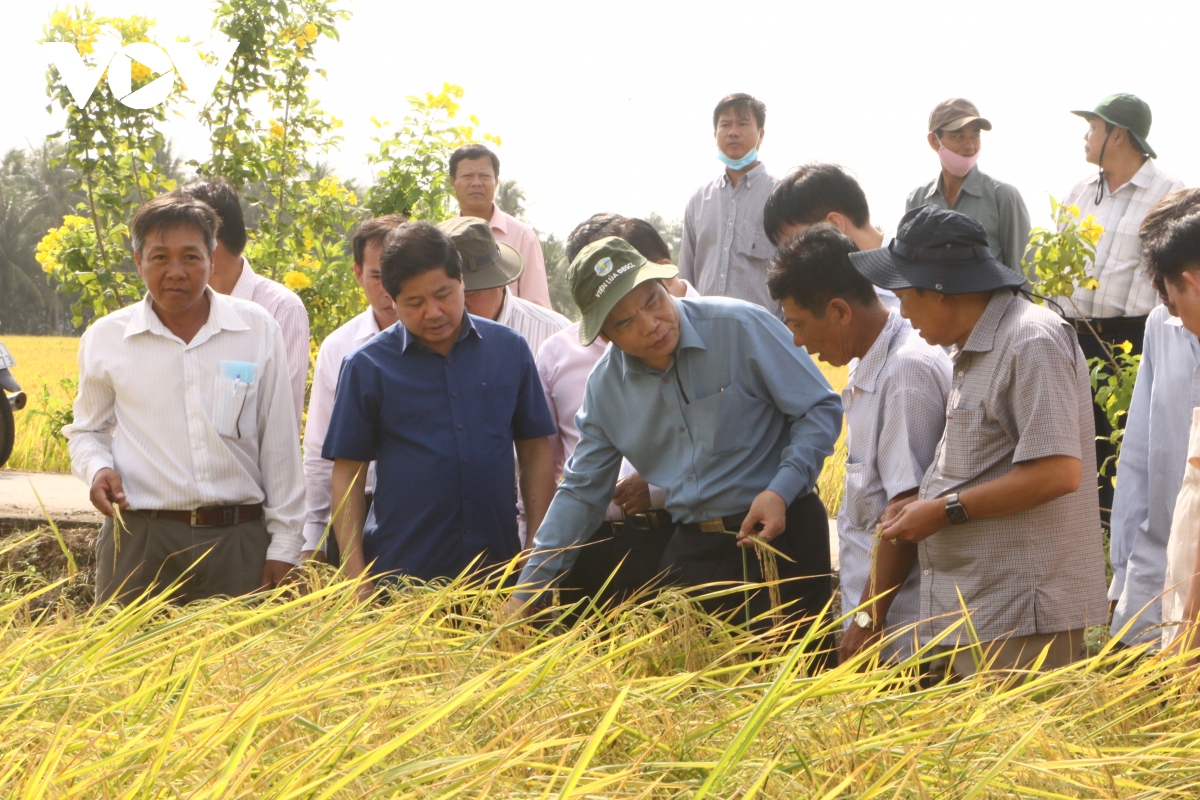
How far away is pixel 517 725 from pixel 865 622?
983mm

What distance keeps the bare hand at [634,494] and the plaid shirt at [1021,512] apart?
0.90 metres

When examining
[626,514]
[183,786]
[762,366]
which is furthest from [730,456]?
[183,786]

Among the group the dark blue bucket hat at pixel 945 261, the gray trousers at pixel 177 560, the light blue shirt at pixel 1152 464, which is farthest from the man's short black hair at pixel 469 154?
the dark blue bucket hat at pixel 945 261

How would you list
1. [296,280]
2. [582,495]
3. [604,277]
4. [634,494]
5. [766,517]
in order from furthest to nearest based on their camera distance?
1. [296,280]
2. [634,494]
3. [582,495]
4. [604,277]
5. [766,517]

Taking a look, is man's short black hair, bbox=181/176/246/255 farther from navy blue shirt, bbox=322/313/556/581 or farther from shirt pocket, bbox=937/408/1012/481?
shirt pocket, bbox=937/408/1012/481

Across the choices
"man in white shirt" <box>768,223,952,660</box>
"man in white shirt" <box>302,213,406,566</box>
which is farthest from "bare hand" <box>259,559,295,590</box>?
"man in white shirt" <box>768,223,952,660</box>

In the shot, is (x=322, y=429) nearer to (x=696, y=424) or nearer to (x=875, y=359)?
(x=696, y=424)

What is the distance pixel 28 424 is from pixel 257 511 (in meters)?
5.86

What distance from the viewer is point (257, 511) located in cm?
350

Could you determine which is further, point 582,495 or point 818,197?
point 818,197

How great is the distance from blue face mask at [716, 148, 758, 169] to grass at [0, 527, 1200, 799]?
11.4ft

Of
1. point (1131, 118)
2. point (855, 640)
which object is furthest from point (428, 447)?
point (1131, 118)

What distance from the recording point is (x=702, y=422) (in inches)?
117

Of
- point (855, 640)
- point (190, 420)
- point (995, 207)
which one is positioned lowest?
point (855, 640)
